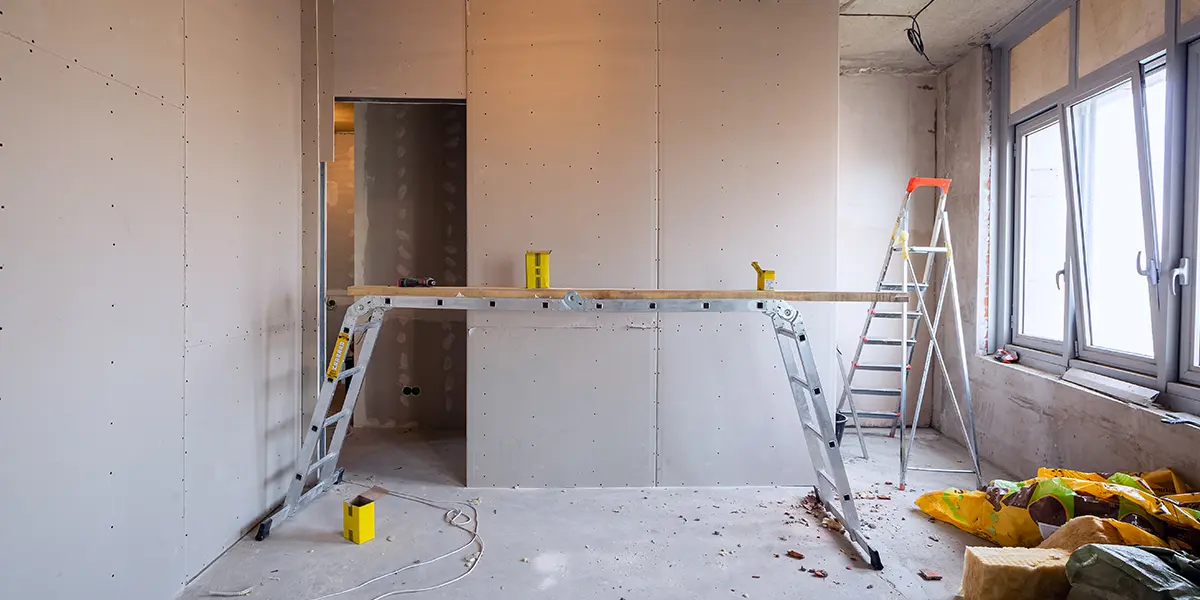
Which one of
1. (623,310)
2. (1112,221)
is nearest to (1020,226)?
(1112,221)

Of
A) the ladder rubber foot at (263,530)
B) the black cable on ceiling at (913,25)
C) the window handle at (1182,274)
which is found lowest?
the ladder rubber foot at (263,530)

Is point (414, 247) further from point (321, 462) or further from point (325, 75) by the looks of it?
point (321, 462)

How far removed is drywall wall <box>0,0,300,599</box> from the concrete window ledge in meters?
3.95

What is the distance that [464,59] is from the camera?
3115 mm

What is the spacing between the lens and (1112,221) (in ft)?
9.84

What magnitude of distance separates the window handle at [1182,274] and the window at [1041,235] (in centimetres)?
78

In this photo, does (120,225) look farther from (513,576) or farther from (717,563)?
(717,563)

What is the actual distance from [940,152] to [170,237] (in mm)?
4715

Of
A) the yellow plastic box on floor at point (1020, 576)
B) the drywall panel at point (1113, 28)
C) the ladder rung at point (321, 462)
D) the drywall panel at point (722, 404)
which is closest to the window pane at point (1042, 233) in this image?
the drywall panel at point (1113, 28)

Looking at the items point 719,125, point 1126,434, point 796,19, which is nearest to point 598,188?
point 719,125

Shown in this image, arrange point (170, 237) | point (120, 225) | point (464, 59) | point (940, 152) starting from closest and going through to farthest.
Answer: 1. point (120, 225)
2. point (170, 237)
3. point (464, 59)
4. point (940, 152)

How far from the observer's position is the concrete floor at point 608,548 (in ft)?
7.14

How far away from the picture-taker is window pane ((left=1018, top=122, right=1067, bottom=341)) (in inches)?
135

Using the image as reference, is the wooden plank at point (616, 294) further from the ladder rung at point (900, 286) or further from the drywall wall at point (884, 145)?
the drywall wall at point (884, 145)
